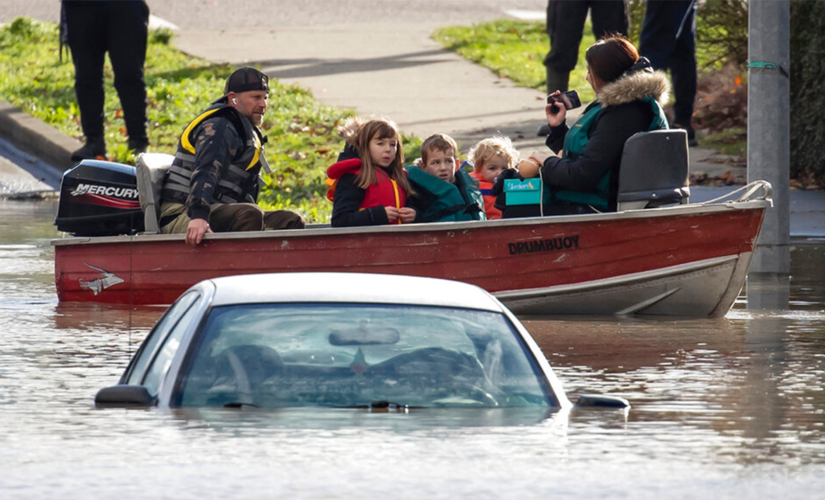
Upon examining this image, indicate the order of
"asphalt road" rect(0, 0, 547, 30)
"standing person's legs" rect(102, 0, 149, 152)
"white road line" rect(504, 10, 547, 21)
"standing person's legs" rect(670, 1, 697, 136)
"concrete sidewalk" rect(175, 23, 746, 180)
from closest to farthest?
"standing person's legs" rect(670, 1, 697, 136), "standing person's legs" rect(102, 0, 149, 152), "concrete sidewalk" rect(175, 23, 746, 180), "asphalt road" rect(0, 0, 547, 30), "white road line" rect(504, 10, 547, 21)

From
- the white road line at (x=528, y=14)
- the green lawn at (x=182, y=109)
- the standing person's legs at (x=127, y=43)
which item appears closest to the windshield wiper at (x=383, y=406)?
the green lawn at (x=182, y=109)

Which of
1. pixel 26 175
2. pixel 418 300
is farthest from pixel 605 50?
pixel 26 175

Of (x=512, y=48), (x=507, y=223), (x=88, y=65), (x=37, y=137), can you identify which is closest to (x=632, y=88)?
(x=507, y=223)

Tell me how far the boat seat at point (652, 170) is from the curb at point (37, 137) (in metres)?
9.17

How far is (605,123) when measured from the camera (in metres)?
9.89

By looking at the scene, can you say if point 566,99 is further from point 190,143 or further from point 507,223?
point 190,143

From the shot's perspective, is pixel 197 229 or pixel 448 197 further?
pixel 448 197

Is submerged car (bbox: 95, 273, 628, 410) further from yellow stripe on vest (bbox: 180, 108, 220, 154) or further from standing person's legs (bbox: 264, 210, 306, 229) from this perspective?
standing person's legs (bbox: 264, 210, 306, 229)

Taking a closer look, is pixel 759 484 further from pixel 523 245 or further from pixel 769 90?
pixel 769 90

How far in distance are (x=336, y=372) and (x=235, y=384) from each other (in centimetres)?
39

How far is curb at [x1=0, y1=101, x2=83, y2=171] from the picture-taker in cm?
1800

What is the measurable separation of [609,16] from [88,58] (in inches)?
210

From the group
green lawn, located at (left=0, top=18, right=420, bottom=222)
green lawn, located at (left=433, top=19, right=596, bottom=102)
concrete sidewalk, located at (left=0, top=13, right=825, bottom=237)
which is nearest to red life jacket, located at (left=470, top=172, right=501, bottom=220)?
green lawn, located at (left=0, top=18, right=420, bottom=222)

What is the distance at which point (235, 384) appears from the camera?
5.53 metres
